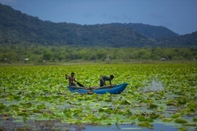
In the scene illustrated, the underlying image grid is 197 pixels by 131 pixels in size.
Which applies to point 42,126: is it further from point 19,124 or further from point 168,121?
point 168,121

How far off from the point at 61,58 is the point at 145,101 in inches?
3649

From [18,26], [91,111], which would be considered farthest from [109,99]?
[18,26]

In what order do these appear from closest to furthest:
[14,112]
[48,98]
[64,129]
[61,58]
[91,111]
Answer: [64,129] → [14,112] → [91,111] → [48,98] → [61,58]

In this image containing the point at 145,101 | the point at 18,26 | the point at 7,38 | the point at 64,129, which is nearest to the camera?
the point at 64,129

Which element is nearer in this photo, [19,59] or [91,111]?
[91,111]

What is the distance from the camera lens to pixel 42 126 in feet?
33.6

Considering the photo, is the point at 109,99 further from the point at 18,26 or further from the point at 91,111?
the point at 18,26

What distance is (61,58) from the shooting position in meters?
106

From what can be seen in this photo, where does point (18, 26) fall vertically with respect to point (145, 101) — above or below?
above

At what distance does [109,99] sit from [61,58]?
91.7 meters

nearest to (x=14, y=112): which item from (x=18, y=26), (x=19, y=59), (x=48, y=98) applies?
(x=48, y=98)

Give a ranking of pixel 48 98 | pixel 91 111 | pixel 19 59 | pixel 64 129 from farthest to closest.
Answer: pixel 19 59 → pixel 48 98 → pixel 91 111 → pixel 64 129

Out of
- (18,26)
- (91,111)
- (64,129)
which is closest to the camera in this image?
(64,129)

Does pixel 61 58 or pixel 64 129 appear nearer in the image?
pixel 64 129
